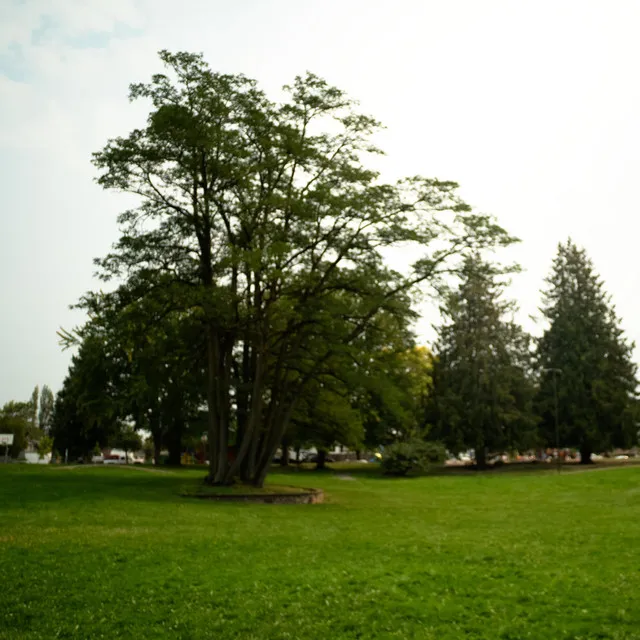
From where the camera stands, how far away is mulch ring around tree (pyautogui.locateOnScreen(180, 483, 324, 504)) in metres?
29.3

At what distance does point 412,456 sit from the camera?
2318 inches

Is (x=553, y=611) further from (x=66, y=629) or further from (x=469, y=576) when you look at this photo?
(x=66, y=629)

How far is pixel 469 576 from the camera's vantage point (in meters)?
13.1

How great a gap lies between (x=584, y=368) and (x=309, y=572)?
5246cm

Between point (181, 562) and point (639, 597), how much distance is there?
26.0ft

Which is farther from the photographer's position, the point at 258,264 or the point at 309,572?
the point at 258,264

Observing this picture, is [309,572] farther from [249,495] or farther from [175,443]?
[175,443]

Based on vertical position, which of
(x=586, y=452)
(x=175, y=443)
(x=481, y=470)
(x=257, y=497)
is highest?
(x=175, y=443)

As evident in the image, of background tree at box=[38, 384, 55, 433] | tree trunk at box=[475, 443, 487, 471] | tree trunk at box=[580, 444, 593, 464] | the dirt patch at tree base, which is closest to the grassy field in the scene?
the dirt patch at tree base

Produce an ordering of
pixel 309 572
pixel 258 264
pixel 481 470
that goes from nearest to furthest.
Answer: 1. pixel 309 572
2. pixel 258 264
3. pixel 481 470

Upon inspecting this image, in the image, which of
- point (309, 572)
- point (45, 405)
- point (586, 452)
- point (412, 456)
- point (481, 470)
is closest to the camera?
point (309, 572)

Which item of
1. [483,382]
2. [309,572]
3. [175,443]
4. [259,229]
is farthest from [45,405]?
[309,572]

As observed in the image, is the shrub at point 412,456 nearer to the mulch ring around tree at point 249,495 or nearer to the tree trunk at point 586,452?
the tree trunk at point 586,452

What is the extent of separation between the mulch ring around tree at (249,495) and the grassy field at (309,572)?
3.31 m
